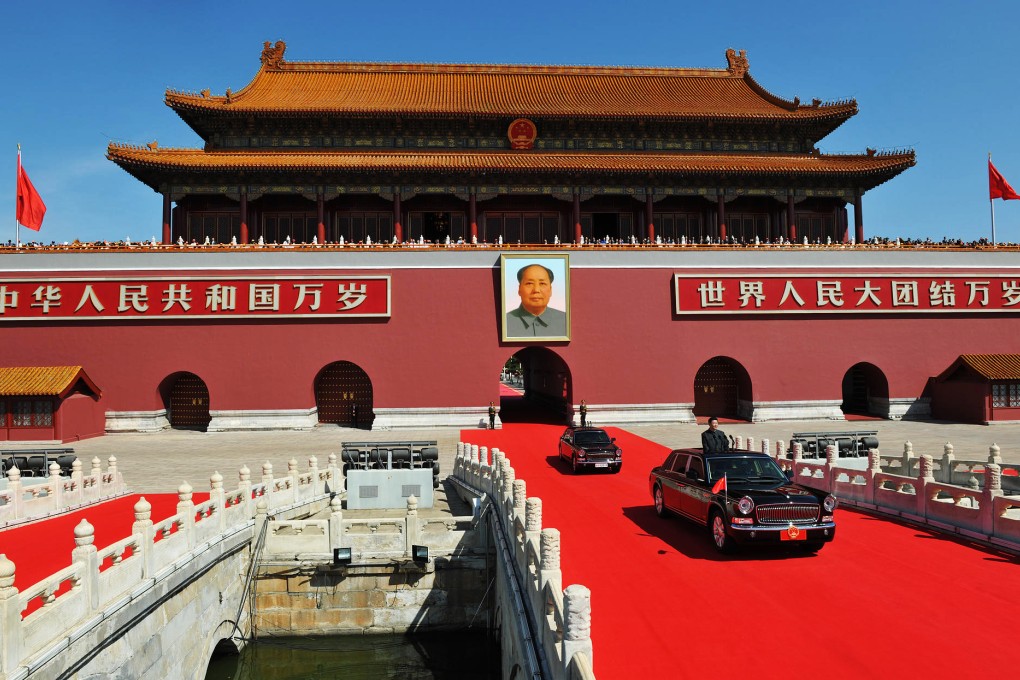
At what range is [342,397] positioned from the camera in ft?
89.0

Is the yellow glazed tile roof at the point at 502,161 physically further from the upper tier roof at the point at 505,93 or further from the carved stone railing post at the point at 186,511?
the carved stone railing post at the point at 186,511

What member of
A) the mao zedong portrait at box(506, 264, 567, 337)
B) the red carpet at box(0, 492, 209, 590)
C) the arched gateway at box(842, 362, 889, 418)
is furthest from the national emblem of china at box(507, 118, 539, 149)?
the red carpet at box(0, 492, 209, 590)

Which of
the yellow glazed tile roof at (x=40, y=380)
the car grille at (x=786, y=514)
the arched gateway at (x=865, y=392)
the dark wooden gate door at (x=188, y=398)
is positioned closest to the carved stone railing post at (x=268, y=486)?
the car grille at (x=786, y=514)

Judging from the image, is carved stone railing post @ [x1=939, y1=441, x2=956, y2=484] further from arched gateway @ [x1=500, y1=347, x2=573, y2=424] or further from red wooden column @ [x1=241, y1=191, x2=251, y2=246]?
red wooden column @ [x1=241, y1=191, x2=251, y2=246]

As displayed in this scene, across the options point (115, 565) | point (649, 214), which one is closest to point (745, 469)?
point (115, 565)

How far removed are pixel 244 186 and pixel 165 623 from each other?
893 inches

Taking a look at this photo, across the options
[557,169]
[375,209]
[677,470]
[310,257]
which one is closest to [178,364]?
[310,257]

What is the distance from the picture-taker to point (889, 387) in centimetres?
2675

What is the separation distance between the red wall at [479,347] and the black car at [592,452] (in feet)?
31.0

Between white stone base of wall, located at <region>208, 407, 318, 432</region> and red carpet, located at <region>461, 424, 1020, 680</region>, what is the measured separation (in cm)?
1671

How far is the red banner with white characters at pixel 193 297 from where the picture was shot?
24562 millimetres

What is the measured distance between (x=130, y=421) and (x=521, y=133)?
21.1 meters

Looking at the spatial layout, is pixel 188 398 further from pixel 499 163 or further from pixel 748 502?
pixel 748 502

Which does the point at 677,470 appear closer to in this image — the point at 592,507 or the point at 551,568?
the point at 592,507
